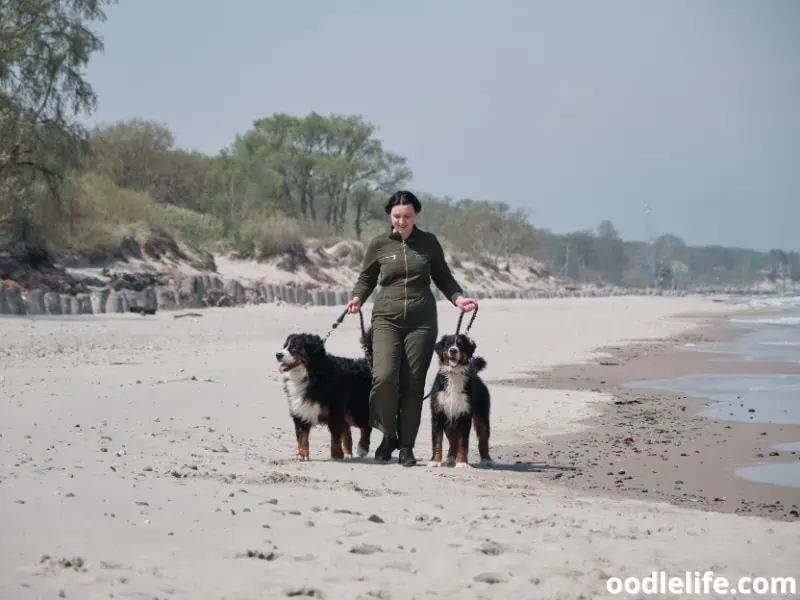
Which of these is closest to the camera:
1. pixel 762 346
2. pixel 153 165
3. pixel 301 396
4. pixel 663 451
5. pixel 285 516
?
pixel 285 516

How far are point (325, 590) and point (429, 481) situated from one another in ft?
9.85

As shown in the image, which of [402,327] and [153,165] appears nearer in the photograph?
[402,327]

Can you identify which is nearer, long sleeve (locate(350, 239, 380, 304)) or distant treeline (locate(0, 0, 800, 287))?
long sleeve (locate(350, 239, 380, 304))

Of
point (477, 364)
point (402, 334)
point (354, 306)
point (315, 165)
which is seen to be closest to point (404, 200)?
point (354, 306)

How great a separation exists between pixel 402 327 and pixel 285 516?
305 centimetres

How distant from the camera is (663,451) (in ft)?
30.4

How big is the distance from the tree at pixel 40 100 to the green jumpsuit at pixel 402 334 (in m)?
20.2

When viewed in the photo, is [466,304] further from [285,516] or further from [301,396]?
[285,516]

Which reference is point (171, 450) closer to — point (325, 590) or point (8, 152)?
point (325, 590)

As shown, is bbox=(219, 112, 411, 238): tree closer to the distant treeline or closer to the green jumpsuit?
the distant treeline

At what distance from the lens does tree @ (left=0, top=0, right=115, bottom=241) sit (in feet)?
87.0

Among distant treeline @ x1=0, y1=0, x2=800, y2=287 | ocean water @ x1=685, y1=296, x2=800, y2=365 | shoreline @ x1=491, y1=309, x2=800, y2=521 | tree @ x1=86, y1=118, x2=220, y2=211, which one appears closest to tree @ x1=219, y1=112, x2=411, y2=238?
distant treeline @ x1=0, y1=0, x2=800, y2=287

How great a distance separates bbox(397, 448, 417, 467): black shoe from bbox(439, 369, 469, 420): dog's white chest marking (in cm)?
41

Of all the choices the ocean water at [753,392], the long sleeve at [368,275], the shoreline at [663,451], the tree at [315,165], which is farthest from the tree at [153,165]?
the long sleeve at [368,275]
